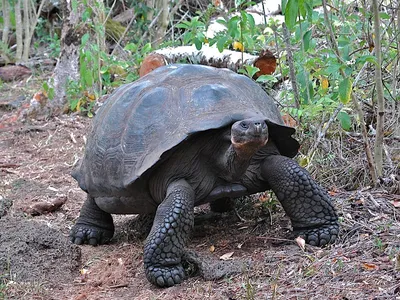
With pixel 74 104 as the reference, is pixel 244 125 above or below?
above

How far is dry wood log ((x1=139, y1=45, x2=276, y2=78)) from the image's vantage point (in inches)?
252

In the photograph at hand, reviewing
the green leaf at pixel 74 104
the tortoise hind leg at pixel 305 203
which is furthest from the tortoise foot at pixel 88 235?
the green leaf at pixel 74 104

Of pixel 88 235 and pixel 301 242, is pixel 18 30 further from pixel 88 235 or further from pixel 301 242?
pixel 301 242

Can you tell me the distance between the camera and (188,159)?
379cm

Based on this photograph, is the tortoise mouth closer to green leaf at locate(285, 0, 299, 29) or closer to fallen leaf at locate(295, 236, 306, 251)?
green leaf at locate(285, 0, 299, 29)

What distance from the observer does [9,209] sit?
500 cm

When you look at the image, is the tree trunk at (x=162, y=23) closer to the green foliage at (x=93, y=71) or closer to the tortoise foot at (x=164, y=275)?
the green foliage at (x=93, y=71)

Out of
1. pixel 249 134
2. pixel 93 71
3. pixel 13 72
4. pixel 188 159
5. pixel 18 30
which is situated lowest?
pixel 13 72

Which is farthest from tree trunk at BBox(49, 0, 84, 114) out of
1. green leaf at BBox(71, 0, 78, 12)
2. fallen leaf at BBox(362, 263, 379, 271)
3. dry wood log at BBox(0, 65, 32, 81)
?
fallen leaf at BBox(362, 263, 379, 271)

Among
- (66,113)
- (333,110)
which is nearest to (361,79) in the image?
(333,110)

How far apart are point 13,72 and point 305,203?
9.36 meters

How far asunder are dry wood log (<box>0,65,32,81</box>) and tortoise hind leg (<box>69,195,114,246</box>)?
7.89 m

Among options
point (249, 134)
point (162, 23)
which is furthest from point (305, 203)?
point (162, 23)

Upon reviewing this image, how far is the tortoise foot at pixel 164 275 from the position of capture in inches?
133
